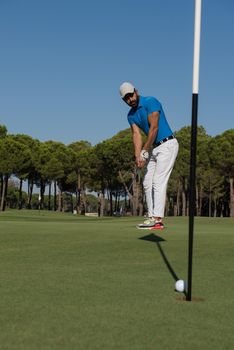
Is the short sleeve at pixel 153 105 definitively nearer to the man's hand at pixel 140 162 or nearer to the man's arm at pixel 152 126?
the man's arm at pixel 152 126

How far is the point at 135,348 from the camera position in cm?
295

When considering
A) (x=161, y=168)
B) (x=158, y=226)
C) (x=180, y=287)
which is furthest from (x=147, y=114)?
(x=180, y=287)

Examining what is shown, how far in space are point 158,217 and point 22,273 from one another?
4085 millimetres

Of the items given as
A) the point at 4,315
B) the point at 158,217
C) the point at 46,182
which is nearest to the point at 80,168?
the point at 46,182

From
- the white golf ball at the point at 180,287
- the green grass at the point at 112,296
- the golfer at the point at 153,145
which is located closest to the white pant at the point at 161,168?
the golfer at the point at 153,145

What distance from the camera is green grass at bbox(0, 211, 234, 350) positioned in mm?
3150

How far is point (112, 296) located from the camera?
4363 mm

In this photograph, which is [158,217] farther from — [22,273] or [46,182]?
[46,182]

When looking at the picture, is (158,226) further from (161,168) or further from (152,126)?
(152,126)

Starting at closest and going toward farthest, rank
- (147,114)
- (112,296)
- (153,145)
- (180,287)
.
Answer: (112,296), (180,287), (147,114), (153,145)

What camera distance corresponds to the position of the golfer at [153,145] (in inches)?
324

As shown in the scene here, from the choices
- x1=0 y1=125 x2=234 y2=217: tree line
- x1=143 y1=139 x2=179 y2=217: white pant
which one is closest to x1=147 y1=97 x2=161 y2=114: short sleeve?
x1=143 y1=139 x2=179 y2=217: white pant

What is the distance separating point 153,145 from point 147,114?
60 centimetres

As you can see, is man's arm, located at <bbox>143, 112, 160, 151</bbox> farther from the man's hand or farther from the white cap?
the white cap
